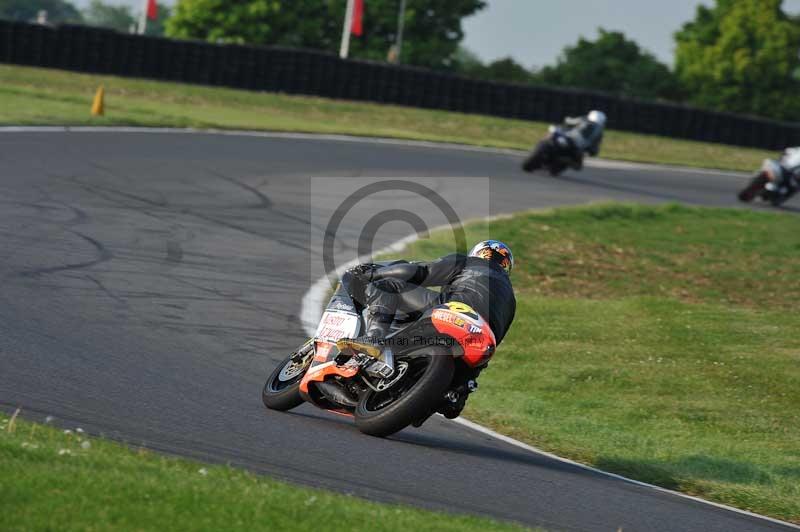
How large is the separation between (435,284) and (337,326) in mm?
676

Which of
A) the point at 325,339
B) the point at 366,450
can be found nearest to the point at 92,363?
the point at 325,339

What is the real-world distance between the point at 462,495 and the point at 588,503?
78 centimetres

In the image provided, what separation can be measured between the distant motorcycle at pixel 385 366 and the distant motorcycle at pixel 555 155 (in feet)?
58.5

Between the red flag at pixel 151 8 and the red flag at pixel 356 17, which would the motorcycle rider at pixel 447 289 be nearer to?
the red flag at pixel 356 17

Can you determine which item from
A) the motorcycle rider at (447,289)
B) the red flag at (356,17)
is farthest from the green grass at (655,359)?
the red flag at (356,17)

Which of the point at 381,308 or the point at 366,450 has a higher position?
the point at 381,308

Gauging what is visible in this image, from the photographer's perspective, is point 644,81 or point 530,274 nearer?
point 530,274

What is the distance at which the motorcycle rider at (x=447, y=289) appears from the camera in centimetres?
786

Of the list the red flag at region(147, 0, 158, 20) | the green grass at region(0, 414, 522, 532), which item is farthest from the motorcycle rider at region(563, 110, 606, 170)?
the red flag at region(147, 0, 158, 20)

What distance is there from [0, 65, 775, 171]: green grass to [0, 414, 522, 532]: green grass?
1653cm

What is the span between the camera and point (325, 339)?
8148 millimetres

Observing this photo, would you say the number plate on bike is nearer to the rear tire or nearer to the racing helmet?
the rear tire

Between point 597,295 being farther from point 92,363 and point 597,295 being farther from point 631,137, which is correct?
point 631,137

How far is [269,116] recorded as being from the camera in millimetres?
30891
